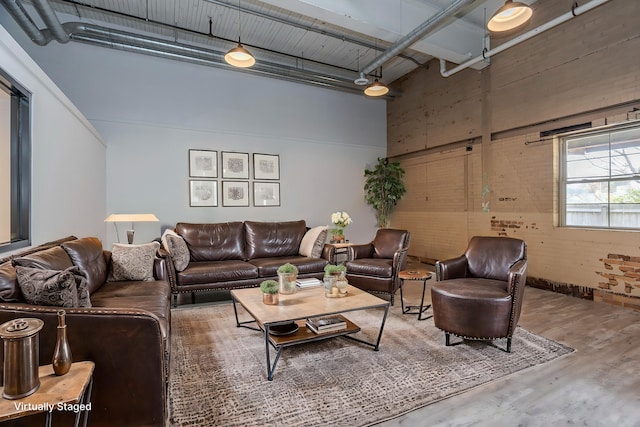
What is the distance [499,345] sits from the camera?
2.65 meters

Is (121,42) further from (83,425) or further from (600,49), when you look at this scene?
(600,49)

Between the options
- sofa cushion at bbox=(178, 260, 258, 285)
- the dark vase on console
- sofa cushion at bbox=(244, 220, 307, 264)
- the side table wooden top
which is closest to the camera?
the dark vase on console

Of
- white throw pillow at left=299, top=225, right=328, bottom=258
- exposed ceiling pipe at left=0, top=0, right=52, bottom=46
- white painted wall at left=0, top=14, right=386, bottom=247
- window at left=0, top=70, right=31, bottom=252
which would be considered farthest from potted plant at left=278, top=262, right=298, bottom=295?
exposed ceiling pipe at left=0, top=0, right=52, bottom=46

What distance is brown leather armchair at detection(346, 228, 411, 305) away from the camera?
12.6 feet

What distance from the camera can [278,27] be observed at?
4.94m

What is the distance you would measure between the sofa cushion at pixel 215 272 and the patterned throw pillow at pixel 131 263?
0.54 metres

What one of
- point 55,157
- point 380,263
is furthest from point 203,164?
point 380,263

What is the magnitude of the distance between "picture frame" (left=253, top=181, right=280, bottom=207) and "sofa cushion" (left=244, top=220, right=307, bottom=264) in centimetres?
102

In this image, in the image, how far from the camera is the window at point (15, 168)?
2389 millimetres

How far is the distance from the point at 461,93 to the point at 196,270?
5.06 meters

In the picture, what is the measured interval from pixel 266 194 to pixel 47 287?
4388 mm

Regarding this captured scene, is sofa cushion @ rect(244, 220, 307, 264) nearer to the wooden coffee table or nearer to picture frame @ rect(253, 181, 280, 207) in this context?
picture frame @ rect(253, 181, 280, 207)

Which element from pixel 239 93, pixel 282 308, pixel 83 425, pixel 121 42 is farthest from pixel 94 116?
pixel 83 425

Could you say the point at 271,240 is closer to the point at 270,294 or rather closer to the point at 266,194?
the point at 266,194
